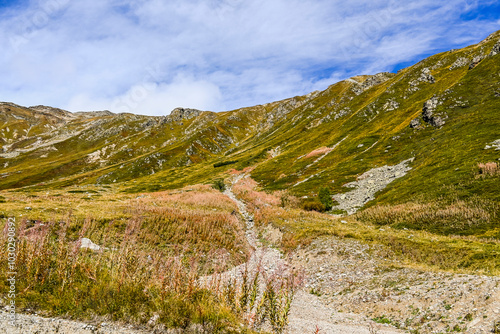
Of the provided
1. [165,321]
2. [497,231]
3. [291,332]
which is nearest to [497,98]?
[497,231]

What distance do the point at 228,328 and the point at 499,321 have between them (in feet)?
34.6

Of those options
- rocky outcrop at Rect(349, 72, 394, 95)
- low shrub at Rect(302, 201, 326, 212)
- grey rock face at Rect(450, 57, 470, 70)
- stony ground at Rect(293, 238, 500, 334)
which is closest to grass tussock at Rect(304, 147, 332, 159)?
low shrub at Rect(302, 201, 326, 212)

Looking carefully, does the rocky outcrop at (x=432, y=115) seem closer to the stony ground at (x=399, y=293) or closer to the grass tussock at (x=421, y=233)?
the grass tussock at (x=421, y=233)

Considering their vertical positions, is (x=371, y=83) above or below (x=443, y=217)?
above

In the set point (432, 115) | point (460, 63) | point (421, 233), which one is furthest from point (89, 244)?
point (460, 63)

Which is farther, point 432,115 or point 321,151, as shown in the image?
point 321,151

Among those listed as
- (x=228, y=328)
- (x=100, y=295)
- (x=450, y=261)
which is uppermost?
(x=100, y=295)

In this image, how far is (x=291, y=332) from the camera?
10.1 m

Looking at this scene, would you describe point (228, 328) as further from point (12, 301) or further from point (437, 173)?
point (437, 173)

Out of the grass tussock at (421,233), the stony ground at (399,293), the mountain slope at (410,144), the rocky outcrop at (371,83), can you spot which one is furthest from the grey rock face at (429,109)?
the rocky outcrop at (371,83)

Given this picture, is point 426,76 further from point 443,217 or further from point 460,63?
point 443,217

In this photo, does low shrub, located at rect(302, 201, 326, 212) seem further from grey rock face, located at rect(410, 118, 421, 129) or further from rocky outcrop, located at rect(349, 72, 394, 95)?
rocky outcrop, located at rect(349, 72, 394, 95)

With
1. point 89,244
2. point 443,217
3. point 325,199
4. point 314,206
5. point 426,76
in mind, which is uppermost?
point 426,76

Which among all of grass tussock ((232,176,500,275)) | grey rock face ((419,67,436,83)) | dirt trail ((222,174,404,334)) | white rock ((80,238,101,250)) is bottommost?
dirt trail ((222,174,404,334))
